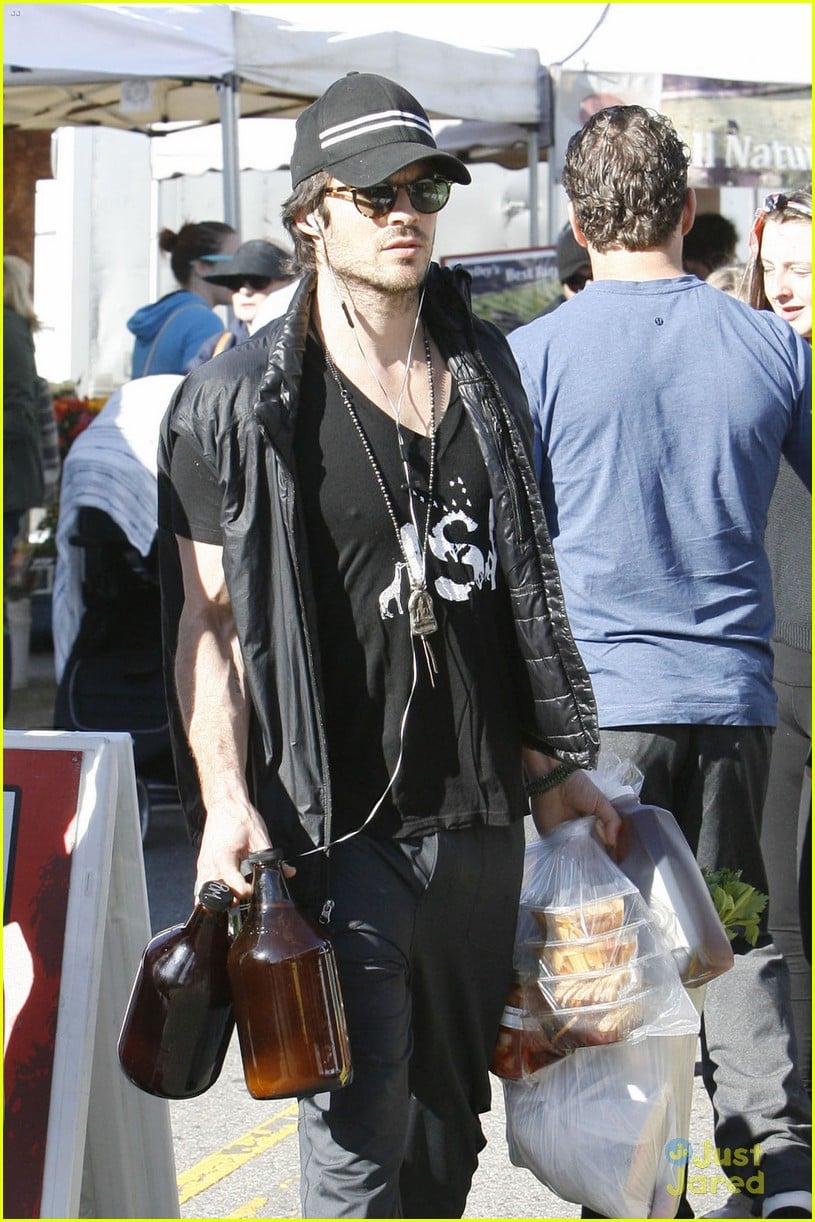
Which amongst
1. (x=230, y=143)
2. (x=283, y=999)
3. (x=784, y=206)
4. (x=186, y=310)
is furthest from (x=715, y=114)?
(x=283, y=999)

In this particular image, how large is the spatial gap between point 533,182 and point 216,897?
8874 mm

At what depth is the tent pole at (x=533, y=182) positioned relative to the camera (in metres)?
10.2

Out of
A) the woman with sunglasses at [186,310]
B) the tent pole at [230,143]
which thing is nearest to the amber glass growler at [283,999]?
the woman with sunglasses at [186,310]

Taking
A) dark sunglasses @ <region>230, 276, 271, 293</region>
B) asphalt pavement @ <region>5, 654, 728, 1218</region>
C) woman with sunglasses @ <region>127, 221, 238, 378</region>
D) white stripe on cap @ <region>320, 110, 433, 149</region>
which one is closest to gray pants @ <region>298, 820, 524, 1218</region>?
asphalt pavement @ <region>5, 654, 728, 1218</region>

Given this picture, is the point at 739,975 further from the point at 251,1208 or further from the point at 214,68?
the point at 214,68

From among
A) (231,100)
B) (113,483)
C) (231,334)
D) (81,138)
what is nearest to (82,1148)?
(113,483)

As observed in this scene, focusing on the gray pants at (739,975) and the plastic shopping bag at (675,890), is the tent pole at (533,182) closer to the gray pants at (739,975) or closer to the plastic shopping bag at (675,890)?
the gray pants at (739,975)

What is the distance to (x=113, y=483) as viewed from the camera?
20.0ft

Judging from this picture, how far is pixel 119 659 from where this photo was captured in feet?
20.5

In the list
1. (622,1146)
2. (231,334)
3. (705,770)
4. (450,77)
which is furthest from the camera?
(450,77)

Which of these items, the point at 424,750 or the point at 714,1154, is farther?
the point at 714,1154

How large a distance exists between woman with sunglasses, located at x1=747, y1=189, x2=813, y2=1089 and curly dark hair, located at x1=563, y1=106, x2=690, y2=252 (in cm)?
65

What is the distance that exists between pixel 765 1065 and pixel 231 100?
6589mm

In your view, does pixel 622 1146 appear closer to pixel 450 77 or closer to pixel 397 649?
pixel 397 649
